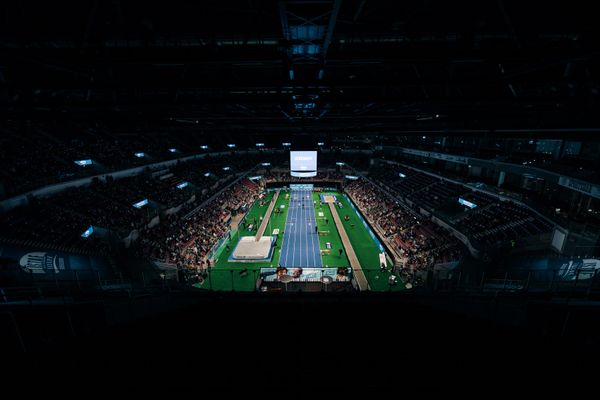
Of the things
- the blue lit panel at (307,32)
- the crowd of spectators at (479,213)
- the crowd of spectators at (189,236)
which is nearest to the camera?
the blue lit panel at (307,32)

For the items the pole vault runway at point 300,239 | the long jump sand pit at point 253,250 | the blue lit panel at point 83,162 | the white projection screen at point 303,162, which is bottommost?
the pole vault runway at point 300,239

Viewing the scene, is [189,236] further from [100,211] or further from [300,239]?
[300,239]

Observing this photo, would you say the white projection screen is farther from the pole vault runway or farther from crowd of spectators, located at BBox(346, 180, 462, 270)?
crowd of spectators, located at BBox(346, 180, 462, 270)

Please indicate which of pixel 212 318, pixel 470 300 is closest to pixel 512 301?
pixel 470 300

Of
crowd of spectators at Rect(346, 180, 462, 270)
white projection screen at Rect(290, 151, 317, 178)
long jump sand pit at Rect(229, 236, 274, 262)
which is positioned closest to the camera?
crowd of spectators at Rect(346, 180, 462, 270)

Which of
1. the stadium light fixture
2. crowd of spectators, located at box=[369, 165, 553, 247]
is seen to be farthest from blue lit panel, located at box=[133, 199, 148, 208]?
crowd of spectators, located at box=[369, 165, 553, 247]

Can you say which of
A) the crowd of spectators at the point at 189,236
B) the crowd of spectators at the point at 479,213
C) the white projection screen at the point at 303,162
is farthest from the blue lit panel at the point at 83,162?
the crowd of spectators at the point at 479,213

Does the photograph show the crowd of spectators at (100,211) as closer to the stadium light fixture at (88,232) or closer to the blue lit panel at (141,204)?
the stadium light fixture at (88,232)

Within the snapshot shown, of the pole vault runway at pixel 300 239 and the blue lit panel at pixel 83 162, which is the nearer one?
the pole vault runway at pixel 300 239
